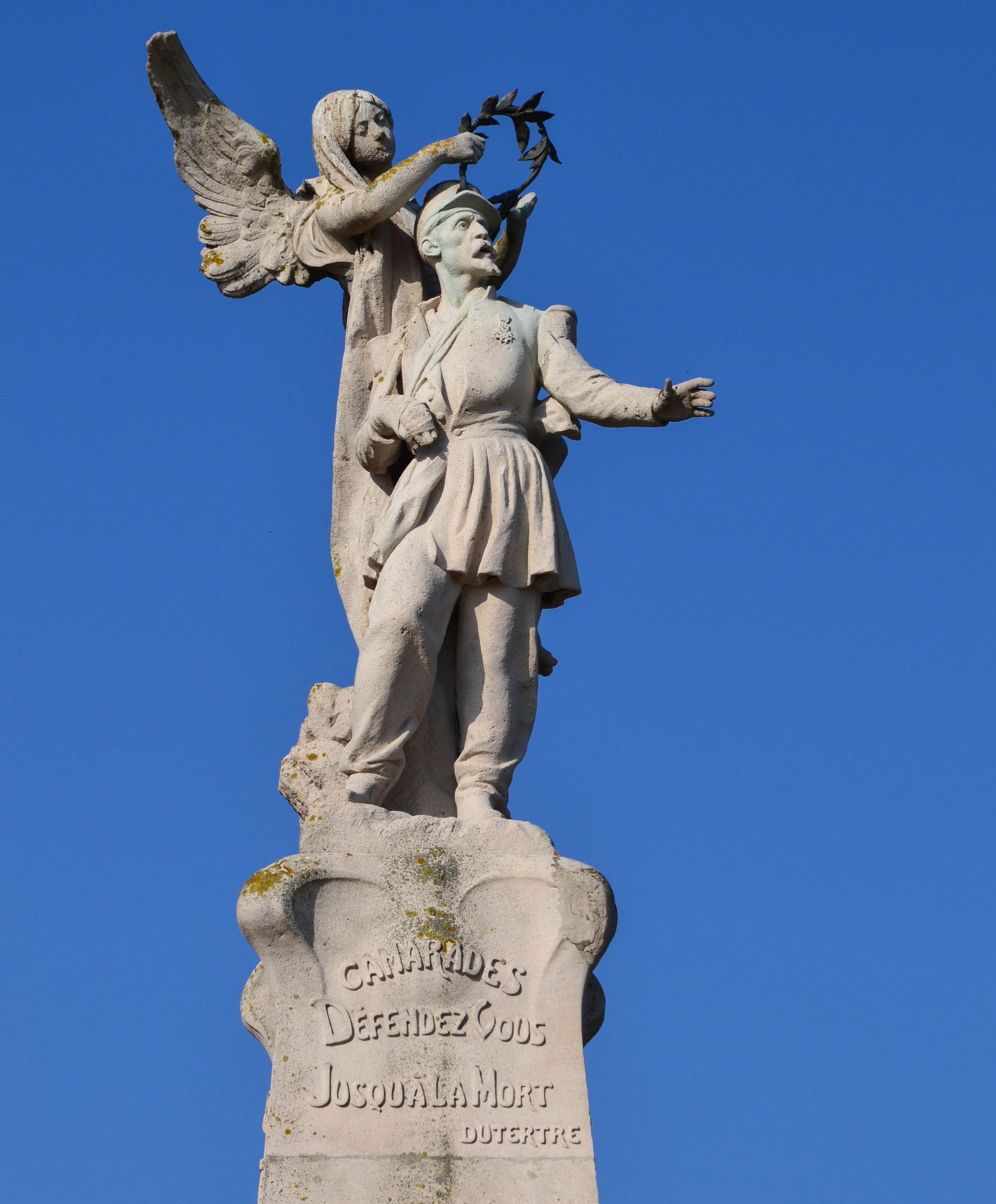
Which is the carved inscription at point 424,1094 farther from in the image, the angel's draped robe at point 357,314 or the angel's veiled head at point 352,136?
the angel's veiled head at point 352,136

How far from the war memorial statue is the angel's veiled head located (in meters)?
0.01

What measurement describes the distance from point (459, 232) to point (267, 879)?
322 centimetres

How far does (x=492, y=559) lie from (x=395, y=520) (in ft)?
1.59

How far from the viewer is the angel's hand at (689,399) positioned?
8766mm

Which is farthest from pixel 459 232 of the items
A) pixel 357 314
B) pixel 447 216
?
pixel 357 314

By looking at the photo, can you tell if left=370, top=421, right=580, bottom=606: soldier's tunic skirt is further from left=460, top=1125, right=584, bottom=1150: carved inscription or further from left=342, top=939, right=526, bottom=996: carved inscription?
left=460, top=1125, right=584, bottom=1150: carved inscription

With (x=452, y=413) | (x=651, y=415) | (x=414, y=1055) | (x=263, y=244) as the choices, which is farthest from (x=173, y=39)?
(x=414, y=1055)

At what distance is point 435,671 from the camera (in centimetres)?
891

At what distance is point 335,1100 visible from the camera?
26.3ft

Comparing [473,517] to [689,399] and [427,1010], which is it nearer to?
[689,399]

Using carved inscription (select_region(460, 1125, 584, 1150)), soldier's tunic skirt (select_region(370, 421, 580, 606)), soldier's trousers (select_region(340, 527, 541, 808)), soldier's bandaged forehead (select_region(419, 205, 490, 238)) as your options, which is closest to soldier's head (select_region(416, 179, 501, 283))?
soldier's bandaged forehead (select_region(419, 205, 490, 238))

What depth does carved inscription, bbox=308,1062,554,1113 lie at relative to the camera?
8.03 metres

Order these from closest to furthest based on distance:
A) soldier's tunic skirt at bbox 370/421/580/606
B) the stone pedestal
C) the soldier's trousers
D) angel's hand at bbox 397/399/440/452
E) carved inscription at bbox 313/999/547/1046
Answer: the stone pedestal → carved inscription at bbox 313/999/547/1046 → the soldier's trousers → soldier's tunic skirt at bbox 370/421/580/606 → angel's hand at bbox 397/399/440/452

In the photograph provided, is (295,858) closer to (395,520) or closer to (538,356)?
(395,520)
